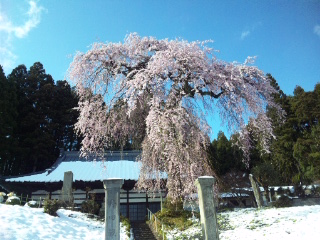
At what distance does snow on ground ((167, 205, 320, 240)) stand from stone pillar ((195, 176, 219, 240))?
6.17ft

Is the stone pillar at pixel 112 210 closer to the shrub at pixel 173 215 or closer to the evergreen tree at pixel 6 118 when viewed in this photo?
the shrub at pixel 173 215

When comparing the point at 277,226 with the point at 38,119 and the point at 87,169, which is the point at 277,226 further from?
the point at 38,119

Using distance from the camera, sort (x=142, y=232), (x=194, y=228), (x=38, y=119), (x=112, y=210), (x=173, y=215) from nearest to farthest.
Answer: (x=112, y=210)
(x=194, y=228)
(x=173, y=215)
(x=142, y=232)
(x=38, y=119)

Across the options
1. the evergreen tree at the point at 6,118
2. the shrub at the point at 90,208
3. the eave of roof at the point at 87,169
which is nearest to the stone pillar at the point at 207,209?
the eave of roof at the point at 87,169

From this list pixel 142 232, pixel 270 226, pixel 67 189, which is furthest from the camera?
pixel 67 189

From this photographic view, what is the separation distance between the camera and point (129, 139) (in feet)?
36.4

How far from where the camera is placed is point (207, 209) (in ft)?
22.9

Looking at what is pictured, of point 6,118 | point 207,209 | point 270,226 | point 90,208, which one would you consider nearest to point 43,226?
point 90,208

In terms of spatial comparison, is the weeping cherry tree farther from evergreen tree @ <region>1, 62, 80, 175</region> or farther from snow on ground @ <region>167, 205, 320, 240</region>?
evergreen tree @ <region>1, 62, 80, 175</region>

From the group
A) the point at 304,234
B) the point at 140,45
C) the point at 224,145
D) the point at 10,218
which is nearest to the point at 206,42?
the point at 140,45

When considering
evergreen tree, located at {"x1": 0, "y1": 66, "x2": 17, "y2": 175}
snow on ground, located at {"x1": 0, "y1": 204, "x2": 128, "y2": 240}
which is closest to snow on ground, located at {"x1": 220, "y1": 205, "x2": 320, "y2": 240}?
snow on ground, located at {"x1": 0, "y1": 204, "x2": 128, "y2": 240}

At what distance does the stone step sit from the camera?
1231 cm

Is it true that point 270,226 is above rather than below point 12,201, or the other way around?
below

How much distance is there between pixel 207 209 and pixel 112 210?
259 centimetres
